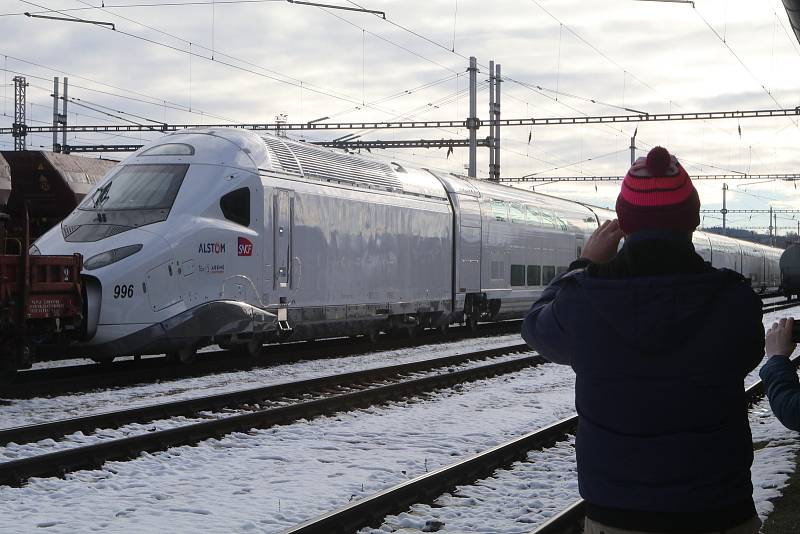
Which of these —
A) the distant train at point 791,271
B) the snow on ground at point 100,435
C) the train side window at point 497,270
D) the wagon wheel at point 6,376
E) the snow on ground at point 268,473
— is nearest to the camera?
the snow on ground at point 268,473


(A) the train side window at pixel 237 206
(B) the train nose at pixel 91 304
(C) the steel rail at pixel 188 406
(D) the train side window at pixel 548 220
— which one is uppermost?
(D) the train side window at pixel 548 220

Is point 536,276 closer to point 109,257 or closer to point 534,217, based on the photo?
point 534,217

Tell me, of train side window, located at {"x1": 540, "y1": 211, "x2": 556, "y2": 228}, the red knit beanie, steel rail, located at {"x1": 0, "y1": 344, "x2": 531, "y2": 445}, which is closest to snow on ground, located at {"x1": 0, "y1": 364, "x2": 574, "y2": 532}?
steel rail, located at {"x1": 0, "y1": 344, "x2": 531, "y2": 445}

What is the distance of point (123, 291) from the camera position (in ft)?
40.4

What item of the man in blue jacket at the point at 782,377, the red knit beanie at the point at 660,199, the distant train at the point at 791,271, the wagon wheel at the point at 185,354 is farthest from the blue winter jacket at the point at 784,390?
the distant train at the point at 791,271

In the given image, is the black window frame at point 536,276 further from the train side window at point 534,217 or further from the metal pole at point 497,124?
the metal pole at point 497,124

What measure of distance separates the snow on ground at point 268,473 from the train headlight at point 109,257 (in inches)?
151

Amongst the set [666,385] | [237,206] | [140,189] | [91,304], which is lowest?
[91,304]

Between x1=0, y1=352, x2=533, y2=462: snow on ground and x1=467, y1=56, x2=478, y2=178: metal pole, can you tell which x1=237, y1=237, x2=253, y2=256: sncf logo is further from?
x1=467, y1=56, x2=478, y2=178: metal pole

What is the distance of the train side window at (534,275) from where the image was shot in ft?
79.8

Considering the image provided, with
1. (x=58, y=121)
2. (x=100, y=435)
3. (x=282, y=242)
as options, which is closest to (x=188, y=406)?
(x=100, y=435)

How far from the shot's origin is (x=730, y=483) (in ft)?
8.00

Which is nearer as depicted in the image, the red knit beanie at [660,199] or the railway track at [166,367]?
the red knit beanie at [660,199]

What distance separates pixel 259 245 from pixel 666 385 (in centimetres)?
1201
